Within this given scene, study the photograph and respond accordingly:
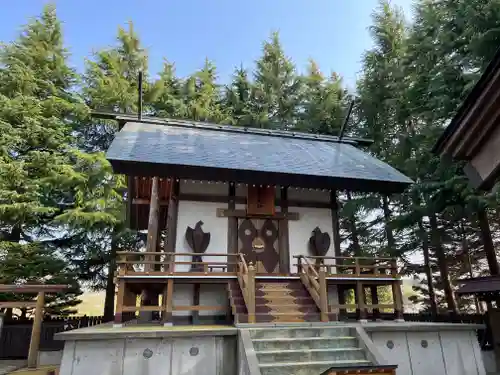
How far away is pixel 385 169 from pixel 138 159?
7.63m

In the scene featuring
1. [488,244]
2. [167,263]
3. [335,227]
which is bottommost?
[167,263]

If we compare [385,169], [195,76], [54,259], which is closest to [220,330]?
[385,169]

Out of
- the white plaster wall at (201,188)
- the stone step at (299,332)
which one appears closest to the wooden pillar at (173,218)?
the white plaster wall at (201,188)

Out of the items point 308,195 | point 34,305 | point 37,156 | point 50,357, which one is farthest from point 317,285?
point 37,156

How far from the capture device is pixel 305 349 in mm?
6066

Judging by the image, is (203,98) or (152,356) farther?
(203,98)

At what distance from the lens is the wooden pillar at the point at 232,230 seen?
9.80 metres

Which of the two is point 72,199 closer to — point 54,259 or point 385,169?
point 54,259

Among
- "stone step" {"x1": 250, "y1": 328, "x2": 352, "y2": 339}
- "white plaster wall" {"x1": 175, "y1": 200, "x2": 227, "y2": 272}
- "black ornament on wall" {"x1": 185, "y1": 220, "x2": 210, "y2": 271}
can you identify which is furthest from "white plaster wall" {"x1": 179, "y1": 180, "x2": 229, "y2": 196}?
"stone step" {"x1": 250, "y1": 328, "x2": 352, "y2": 339}

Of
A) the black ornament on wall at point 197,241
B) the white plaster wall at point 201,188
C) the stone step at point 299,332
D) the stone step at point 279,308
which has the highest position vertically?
the white plaster wall at point 201,188

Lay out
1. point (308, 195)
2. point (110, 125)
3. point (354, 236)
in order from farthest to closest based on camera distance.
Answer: point (354, 236)
point (110, 125)
point (308, 195)

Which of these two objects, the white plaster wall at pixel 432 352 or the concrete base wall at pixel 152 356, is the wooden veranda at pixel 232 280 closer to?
the concrete base wall at pixel 152 356

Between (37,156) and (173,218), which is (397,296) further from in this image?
(37,156)

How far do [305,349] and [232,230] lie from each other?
455cm
